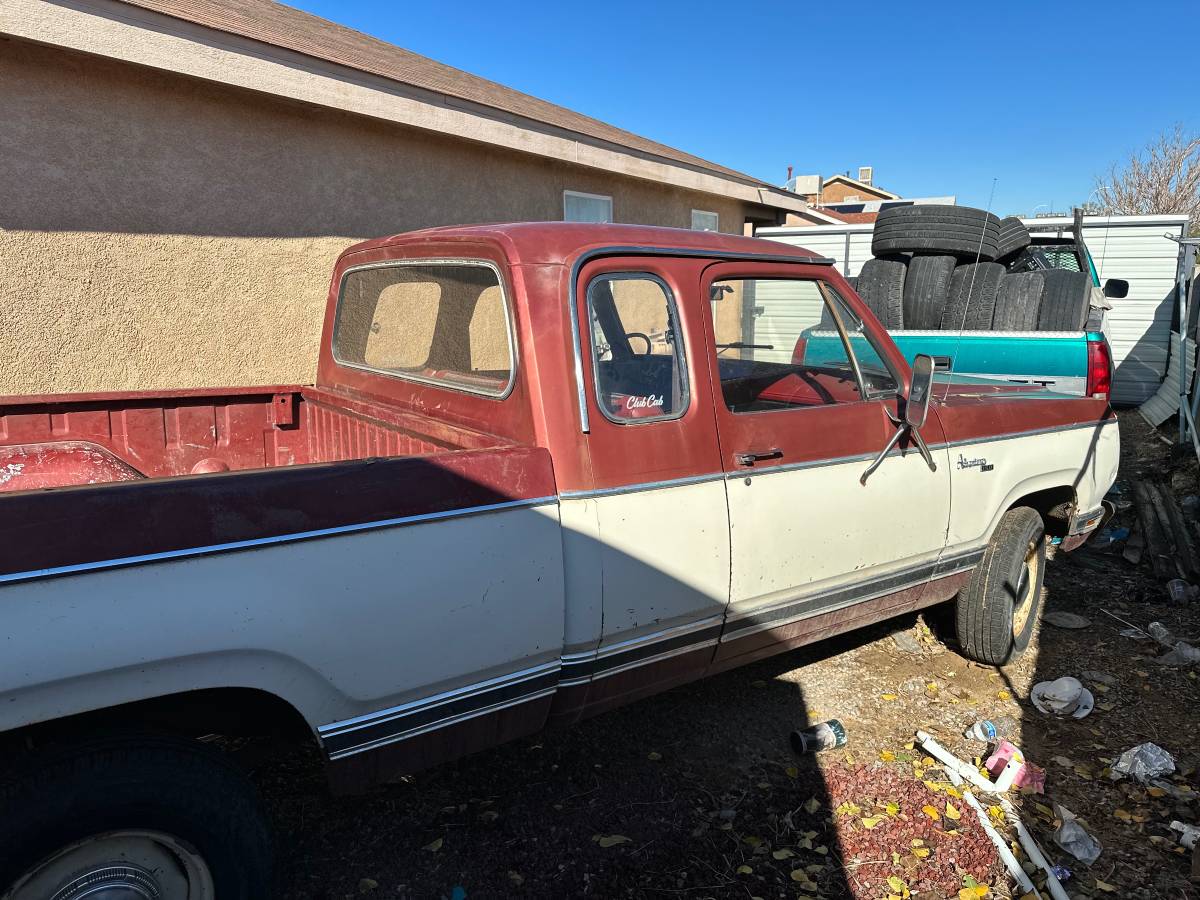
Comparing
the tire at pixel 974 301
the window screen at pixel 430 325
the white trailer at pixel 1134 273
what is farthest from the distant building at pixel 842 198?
the window screen at pixel 430 325

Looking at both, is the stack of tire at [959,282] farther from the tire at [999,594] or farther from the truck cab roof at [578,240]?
the truck cab roof at [578,240]

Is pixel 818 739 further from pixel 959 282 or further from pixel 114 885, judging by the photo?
pixel 959 282

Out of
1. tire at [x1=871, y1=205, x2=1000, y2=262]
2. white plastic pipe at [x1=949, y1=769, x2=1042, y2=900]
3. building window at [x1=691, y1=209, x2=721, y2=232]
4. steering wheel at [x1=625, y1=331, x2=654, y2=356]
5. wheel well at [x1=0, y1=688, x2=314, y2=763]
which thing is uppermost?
building window at [x1=691, y1=209, x2=721, y2=232]

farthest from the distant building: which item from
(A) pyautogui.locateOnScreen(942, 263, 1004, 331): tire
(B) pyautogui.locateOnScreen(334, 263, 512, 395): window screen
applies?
(B) pyautogui.locateOnScreen(334, 263, 512, 395): window screen

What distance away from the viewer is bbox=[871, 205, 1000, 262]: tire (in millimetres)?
7117

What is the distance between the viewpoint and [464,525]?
205 cm

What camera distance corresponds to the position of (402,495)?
1.96m

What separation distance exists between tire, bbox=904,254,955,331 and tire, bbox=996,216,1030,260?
843mm

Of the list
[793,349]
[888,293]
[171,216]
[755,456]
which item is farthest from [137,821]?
[888,293]

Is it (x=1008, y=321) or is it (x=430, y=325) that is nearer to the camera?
(x=430, y=325)

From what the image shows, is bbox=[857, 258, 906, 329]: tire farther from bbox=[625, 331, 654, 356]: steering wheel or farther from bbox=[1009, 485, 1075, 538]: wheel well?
bbox=[625, 331, 654, 356]: steering wheel

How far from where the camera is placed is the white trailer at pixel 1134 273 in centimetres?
1045

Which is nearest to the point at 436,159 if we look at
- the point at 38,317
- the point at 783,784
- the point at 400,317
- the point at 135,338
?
the point at 135,338

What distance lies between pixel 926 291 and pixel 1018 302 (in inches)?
28.2
